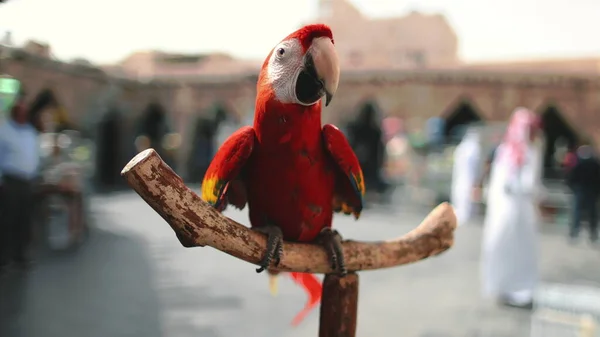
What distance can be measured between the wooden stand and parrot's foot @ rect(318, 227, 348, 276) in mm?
28

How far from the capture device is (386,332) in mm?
2363

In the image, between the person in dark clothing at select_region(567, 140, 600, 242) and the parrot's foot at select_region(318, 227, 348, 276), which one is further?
the person in dark clothing at select_region(567, 140, 600, 242)

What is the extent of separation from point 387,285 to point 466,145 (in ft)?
9.91

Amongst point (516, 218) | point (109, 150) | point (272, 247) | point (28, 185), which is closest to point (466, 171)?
point (516, 218)

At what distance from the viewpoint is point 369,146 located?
917 centimetres

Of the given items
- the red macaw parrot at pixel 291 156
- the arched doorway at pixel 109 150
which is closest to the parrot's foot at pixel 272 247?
the red macaw parrot at pixel 291 156

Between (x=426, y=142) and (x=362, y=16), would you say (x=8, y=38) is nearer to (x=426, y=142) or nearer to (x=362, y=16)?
(x=426, y=142)

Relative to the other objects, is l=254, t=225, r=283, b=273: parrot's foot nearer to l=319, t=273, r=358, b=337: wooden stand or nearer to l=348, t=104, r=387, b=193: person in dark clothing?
l=319, t=273, r=358, b=337: wooden stand

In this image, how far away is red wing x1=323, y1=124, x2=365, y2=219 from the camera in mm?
924

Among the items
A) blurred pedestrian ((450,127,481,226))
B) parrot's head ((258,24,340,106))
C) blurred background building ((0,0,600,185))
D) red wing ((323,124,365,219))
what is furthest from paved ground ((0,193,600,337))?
blurred background building ((0,0,600,185))

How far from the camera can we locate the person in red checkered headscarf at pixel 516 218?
2672mm

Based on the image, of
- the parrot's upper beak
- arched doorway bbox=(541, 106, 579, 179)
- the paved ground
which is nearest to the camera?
the parrot's upper beak

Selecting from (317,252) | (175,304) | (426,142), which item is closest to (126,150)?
(426,142)

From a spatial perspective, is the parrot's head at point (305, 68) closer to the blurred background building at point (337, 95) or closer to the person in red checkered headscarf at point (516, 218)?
the person in red checkered headscarf at point (516, 218)
